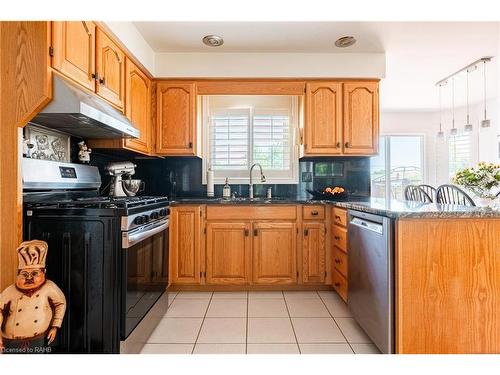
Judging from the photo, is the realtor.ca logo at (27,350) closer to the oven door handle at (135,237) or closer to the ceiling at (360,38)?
the oven door handle at (135,237)

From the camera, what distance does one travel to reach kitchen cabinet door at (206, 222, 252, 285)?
279cm

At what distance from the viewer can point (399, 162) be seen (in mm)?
6047

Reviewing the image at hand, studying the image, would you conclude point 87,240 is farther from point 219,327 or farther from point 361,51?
point 361,51

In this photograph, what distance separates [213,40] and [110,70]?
1.00 m

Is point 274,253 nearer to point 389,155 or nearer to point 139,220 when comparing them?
point 139,220

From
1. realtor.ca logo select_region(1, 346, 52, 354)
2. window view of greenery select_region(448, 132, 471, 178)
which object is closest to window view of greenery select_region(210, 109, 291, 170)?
realtor.ca logo select_region(1, 346, 52, 354)

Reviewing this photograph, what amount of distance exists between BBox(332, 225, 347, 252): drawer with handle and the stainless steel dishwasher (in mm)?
232

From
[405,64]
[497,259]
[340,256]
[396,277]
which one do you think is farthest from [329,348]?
[405,64]

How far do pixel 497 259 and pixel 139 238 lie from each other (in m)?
1.89

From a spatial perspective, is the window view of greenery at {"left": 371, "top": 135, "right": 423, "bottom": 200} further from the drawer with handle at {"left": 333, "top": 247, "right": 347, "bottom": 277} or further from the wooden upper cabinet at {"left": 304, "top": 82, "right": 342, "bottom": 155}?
the drawer with handle at {"left": 333, "top": 247, "right": 347, "bottom": 277}

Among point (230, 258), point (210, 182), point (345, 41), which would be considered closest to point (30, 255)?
point (230, 258)
